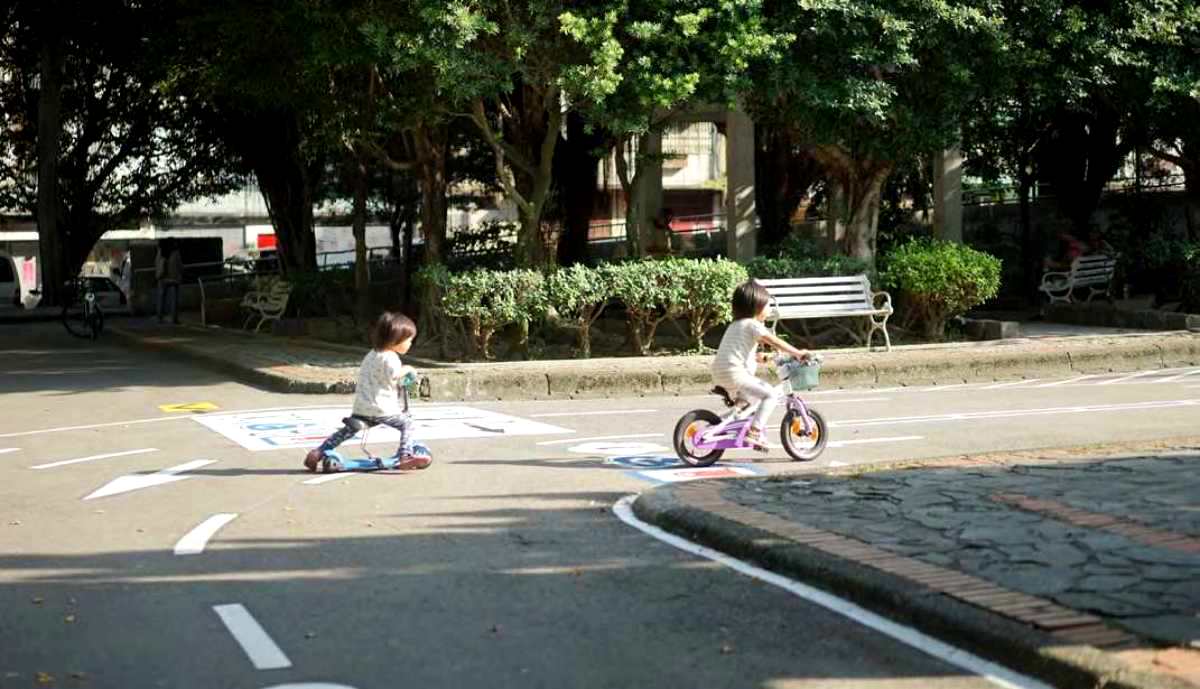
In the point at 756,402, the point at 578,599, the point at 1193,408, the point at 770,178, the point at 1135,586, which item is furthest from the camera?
the point at 770,178

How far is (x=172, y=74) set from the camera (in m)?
29.4

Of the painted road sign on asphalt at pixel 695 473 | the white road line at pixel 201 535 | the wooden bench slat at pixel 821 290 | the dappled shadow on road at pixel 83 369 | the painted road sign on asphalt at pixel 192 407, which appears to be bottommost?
the white road line at pixel 201 535

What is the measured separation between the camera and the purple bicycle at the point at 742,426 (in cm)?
1066

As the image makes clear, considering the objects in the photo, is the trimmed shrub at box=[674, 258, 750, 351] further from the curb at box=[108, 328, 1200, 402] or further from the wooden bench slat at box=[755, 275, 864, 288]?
the curb at box=[108, 328, 1200, 402]

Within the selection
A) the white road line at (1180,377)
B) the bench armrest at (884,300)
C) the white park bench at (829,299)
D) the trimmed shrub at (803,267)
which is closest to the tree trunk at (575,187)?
the trimmed shrub at (803,267)

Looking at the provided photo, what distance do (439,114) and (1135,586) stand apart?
14330 mm

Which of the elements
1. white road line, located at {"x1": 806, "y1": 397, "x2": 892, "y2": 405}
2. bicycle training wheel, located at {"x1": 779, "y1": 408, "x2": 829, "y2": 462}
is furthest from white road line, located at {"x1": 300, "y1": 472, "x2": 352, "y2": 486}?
white road line, located at {"x1": 806, "y1": 397, "x2": 892, "y2": 405}

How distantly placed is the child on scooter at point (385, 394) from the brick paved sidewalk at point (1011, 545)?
7.96 feet

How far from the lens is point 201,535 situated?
27.6ft

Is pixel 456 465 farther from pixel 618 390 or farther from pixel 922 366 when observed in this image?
pixel 922 366

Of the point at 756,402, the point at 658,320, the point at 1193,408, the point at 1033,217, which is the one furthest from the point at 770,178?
the point at 756,402

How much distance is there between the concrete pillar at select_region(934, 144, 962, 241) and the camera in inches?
944

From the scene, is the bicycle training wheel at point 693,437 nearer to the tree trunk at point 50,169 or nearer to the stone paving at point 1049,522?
the stone paving at point 1049,522

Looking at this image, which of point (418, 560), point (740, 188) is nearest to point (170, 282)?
point (740, 188)
